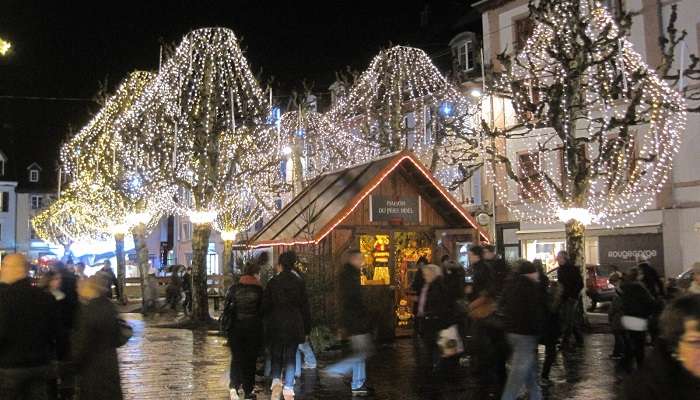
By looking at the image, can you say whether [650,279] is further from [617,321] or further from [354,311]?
[354,311]

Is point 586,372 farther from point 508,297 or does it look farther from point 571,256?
point 571,256

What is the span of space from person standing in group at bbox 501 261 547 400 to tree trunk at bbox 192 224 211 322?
50.8 feet

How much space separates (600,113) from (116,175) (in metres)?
18.2

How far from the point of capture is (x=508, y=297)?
822 centimetres

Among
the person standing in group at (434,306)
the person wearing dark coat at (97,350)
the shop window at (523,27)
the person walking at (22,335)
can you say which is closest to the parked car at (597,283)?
the shop window at (523,27)

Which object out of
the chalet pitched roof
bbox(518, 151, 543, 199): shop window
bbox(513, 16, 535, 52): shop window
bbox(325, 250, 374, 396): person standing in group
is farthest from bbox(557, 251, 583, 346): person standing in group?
bbox(513, 16, 535, 52): shop window

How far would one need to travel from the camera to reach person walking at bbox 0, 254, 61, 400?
6379 millimetres

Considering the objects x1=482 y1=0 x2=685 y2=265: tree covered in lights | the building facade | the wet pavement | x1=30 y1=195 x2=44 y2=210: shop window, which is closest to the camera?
the wet pavement

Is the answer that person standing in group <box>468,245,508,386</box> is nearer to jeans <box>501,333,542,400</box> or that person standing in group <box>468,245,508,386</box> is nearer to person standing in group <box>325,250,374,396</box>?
jeans <box>501,333,542,400</box>

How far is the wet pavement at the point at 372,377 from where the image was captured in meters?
10.7

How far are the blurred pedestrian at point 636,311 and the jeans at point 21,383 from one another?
320 inches

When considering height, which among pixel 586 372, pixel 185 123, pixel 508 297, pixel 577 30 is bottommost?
pixel 586 372

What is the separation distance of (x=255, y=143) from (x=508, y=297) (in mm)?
15661

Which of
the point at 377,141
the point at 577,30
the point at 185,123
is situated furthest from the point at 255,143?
the point at 577,30
